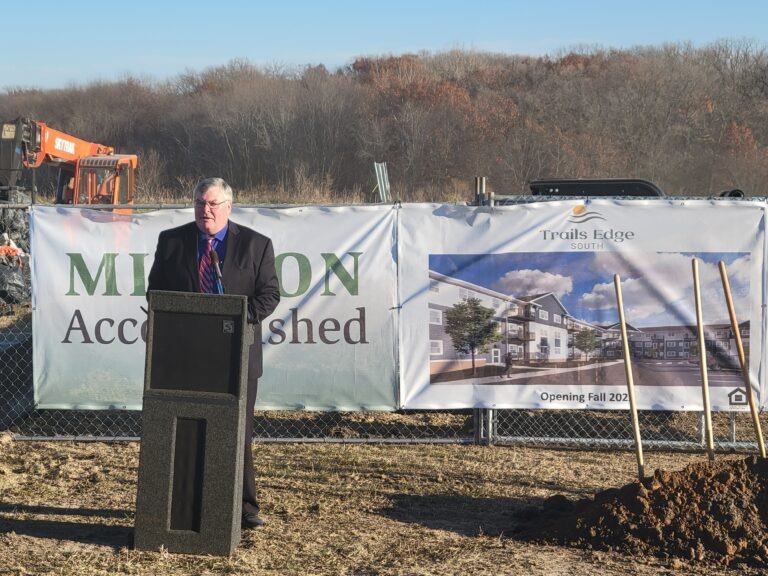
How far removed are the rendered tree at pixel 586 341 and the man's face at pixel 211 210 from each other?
11.5ft

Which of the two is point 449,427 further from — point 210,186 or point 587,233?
point 210,186

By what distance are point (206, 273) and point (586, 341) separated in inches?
140

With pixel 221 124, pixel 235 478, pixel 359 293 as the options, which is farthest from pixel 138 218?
pixel 221 124

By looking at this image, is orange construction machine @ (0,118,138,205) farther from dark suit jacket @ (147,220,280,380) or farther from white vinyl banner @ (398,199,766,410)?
dark suit jacket @ (147,220,280,380)

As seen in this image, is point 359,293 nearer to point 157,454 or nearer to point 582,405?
point 582,405

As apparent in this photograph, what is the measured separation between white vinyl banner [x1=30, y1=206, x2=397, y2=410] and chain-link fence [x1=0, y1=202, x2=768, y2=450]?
1.49 feet

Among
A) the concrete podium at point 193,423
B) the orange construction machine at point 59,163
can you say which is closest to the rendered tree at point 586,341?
the concrete podium at point 193,423

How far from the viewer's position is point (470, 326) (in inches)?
314

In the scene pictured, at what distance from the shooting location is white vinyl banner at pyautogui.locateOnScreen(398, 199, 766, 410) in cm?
786

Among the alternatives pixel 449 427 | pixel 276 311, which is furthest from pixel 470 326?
pixel 276 311

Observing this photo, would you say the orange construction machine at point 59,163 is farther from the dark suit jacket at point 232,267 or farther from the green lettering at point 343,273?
the dark suit jacket at point 232,267

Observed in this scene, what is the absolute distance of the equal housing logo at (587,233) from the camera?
7883 mm

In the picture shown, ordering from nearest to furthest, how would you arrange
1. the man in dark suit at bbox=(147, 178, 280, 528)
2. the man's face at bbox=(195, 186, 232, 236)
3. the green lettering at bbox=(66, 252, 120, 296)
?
the man's face at bbox=(195, 186, 232, 236) < the man in dark suit at bbox=(147, 178, 280, 528) < the green lettering at bbox=(66, 252, 120, 296)

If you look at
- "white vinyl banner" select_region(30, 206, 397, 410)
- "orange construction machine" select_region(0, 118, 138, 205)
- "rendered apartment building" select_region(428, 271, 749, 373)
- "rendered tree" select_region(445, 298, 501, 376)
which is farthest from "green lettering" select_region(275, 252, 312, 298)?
"orange construction machine" select_region(0, 118, 138, 205)
